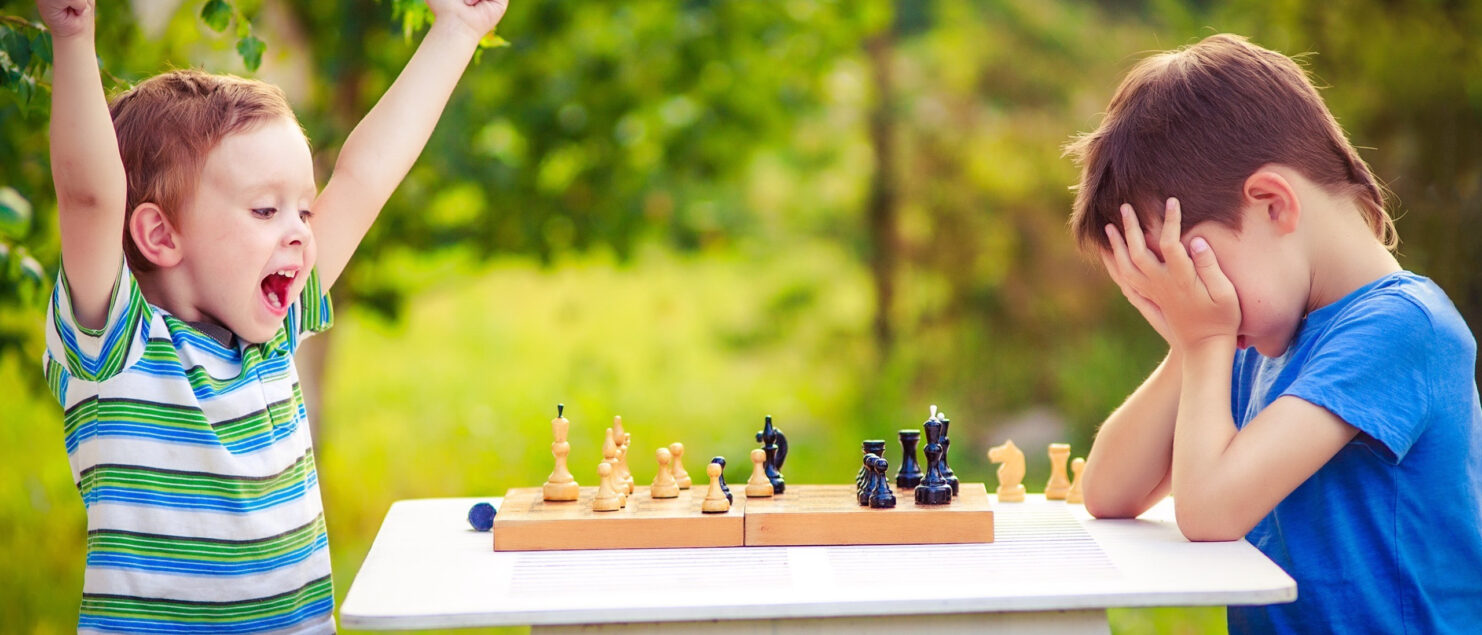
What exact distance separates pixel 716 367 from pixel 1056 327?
2353 mm

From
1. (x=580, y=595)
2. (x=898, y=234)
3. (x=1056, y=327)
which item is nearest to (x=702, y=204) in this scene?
(x=898, y=234)

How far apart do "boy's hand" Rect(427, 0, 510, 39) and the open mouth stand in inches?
20.8

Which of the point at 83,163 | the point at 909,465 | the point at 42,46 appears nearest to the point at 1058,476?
the point at 909,465

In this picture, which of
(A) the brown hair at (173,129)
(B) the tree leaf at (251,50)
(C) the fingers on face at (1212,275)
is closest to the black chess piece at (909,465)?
(C) the fingers on face at (1212,275)

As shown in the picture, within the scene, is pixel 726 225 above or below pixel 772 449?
above

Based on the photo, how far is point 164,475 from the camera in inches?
69.7

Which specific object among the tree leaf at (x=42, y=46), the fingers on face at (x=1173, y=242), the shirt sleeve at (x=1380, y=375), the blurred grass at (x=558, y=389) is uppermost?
the tree leaf at (x=42, y=46)

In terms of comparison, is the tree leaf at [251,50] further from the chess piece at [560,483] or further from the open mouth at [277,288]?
the chess piece at [560,483]

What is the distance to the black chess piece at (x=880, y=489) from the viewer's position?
6.15 ft

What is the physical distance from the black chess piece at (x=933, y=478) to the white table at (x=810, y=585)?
3.7 inches

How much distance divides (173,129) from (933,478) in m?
1.25

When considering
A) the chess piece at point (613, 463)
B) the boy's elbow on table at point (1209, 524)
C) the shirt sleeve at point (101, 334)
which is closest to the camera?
the shirt sleeve at point (101, 334)

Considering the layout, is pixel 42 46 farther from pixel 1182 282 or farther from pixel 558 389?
pixel 558 389

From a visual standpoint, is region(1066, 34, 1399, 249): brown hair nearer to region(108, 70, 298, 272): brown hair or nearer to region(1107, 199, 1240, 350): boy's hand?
region(1107, 199, 1240, 350): boy's hand
